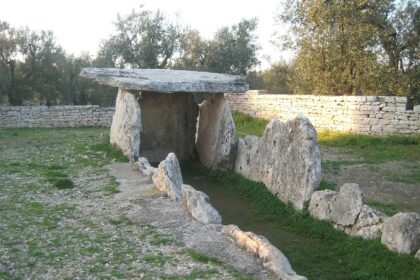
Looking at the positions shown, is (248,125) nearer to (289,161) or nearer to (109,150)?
(109,150)

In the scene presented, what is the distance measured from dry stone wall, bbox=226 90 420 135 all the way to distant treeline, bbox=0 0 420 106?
1244 mm

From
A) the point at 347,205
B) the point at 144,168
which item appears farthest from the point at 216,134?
the point at 347,205

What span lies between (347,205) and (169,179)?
3.13 metres

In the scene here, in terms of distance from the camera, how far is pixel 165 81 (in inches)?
467

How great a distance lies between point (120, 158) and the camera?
469 inches

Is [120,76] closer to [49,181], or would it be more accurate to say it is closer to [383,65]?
[49,181]

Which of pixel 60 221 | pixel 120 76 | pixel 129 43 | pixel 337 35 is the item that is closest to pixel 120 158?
pixel 120 76

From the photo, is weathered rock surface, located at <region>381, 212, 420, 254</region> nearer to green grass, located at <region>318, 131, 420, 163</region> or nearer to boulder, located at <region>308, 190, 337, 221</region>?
boulder, located at <region>308, 190, 337, 221</region>

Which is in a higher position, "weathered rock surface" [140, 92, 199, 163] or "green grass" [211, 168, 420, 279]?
"weathered rock surface" [140, 92, 199, 163]

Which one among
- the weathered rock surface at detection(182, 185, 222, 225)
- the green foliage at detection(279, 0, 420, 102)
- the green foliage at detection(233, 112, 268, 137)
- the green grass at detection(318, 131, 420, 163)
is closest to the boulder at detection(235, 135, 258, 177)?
the weathered rock surface at detection(182, 185, 222, 225)

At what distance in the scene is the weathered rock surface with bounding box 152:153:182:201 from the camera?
8250 mm

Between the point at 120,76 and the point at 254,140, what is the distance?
4128 mm

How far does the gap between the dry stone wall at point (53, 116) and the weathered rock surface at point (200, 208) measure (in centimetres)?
1375

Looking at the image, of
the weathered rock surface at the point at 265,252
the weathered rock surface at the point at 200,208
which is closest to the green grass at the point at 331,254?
the weathered rock surface at the point at 265,252
